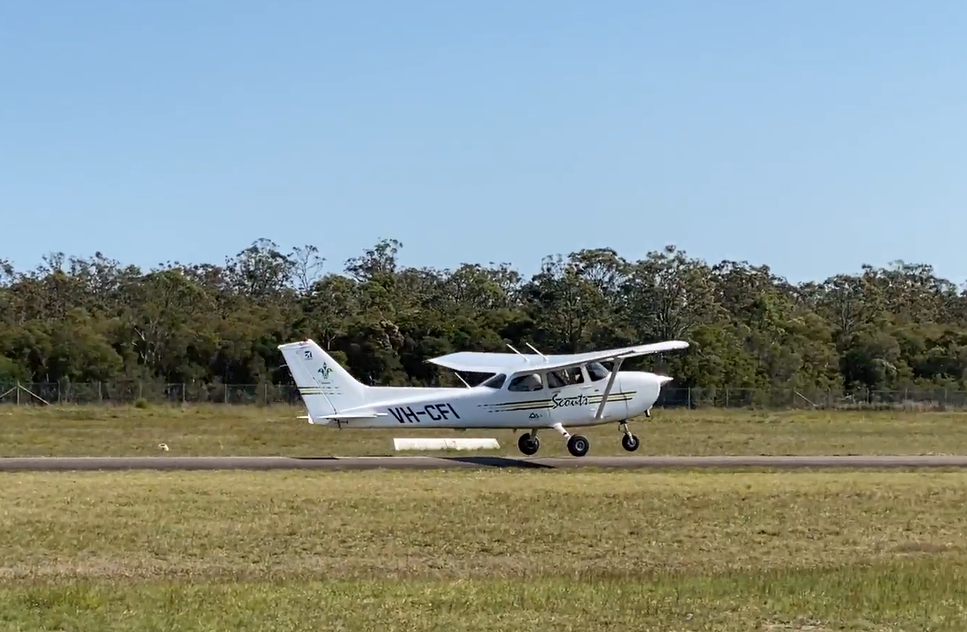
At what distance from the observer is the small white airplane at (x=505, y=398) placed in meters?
29.3

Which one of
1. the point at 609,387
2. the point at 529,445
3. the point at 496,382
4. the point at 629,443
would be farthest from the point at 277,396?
the point at 629,443

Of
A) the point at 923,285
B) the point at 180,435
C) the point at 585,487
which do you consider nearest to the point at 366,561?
the point at 585,487

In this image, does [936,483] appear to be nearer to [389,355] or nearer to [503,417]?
[503,417]

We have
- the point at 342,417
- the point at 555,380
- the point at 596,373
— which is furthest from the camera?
the point at 596,373

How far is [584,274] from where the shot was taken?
84000mm

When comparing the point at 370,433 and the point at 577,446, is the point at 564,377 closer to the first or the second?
the point at 577,446

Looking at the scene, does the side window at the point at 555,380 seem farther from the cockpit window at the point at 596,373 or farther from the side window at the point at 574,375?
the cockpit window at the point at 596,373

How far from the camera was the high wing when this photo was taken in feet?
103

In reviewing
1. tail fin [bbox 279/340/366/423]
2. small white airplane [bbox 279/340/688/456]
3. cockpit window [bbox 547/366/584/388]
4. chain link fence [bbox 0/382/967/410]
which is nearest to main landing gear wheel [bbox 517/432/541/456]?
small white airplane [bbox 279/340/688/456]

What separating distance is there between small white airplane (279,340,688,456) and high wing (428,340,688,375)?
0.13ft

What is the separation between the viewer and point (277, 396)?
196 feet

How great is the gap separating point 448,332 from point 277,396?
13.1 meters

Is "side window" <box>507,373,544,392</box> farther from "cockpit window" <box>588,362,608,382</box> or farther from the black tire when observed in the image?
the black tire

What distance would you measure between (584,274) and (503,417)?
53530 millimetres
